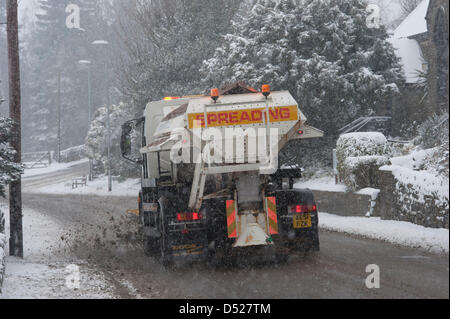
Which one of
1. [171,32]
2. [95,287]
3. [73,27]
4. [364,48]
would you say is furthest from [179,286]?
[73,27]

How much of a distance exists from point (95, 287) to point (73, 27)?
211ft

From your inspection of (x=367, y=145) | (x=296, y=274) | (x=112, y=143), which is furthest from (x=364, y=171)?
(x=112, y=143)

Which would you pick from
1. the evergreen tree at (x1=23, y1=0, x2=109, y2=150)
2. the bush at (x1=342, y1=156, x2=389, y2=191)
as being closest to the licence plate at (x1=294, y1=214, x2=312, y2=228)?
the bush at (x1=342, y1=156, x2=389, y2=191)

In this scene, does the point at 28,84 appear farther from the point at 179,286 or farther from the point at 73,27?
the point at 179,286

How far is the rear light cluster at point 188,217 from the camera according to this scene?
936cm

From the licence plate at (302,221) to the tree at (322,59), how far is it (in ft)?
41.7

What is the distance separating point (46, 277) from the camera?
32.0ft

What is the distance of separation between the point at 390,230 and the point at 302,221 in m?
2.63

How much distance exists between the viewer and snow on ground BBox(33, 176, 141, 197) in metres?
36.0

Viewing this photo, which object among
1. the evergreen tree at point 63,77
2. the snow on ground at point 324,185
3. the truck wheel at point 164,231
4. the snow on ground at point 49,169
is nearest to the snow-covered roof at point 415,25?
the snow on ground at point 324,185

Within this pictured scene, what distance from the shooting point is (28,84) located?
245 ft

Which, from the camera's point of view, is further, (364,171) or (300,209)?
(364,171)
